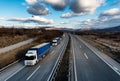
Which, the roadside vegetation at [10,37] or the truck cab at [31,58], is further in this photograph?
the roadside vegetation at [10,37]

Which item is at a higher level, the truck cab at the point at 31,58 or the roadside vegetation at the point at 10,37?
the truck cab at the point at 31,58

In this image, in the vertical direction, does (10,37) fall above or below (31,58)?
below

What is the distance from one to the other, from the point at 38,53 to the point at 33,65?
2.70 meters

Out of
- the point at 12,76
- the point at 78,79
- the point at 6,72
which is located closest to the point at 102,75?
the point at 78,79

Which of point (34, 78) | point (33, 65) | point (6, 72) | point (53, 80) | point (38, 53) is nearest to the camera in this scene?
point (53, 80)

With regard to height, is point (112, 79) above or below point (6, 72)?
above

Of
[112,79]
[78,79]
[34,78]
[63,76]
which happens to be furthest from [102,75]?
[34,78]

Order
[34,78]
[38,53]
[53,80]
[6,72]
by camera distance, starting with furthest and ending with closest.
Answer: [38,53] < [6,72] < [34,78] < [53,80]

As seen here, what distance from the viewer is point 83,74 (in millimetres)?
20312

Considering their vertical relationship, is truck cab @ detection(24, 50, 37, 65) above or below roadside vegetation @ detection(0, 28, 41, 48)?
above

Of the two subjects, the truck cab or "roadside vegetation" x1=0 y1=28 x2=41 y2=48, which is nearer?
the truck cab

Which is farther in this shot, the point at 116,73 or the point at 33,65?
the point at 33,65

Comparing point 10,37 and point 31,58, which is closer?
point 31,58

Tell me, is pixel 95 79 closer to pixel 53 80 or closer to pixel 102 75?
pixel 102 75
